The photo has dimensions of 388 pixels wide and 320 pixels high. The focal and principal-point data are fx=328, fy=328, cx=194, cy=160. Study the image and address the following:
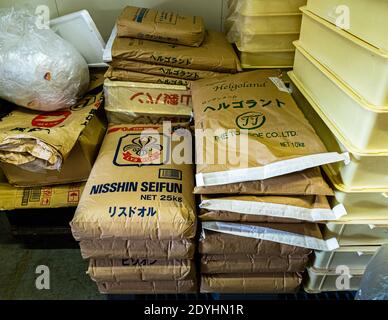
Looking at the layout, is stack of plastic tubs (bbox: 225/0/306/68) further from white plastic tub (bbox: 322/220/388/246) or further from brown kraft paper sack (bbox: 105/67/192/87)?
white plastic tub (bbox: 322/220/388/246)

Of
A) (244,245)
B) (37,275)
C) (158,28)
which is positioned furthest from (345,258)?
(37,275)

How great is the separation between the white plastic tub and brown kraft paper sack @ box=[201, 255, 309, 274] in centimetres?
13

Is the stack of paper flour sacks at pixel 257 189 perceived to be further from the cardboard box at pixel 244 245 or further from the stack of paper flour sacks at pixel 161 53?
the stack of paper flour sacks at pixel 161 53

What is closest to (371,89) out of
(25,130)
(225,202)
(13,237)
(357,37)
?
(357,37)

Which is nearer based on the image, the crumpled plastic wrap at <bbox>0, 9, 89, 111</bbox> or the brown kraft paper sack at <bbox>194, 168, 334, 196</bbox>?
the brown kraft paper sack at <bbox>194, 168, 334, 196</bbox>

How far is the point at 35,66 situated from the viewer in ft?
4.05

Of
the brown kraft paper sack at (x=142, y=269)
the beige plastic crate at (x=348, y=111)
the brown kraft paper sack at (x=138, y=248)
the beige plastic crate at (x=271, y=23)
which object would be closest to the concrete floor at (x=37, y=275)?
the brown kraft paper sack at (x=142, y=269)

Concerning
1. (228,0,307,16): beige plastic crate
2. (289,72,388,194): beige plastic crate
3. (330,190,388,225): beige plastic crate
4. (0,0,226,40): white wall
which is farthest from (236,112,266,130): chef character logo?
(0,0,226,40): white wall

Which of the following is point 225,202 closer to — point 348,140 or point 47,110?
point 348,140

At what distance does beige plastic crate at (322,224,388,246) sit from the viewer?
41.1 inches

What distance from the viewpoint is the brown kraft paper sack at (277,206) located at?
952 millimetres

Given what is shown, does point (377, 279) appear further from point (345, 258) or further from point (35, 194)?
point (35, 194)

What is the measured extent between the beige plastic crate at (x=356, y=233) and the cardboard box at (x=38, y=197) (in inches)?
36.8

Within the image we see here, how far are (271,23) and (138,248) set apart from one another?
3.23 feet
